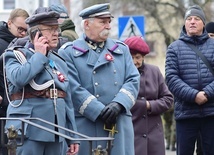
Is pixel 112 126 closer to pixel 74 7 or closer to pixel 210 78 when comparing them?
pixel 210 78

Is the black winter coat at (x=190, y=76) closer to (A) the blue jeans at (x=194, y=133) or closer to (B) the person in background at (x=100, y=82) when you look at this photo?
(A) the blue jeans at (x=194, y=133)

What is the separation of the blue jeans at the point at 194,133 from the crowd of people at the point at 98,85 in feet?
0.04

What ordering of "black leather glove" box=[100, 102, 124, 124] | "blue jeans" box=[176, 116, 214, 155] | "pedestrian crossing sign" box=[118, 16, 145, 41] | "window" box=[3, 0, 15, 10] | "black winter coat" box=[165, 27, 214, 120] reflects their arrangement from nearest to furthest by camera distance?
"black leather glove" box=[100, 102, 124, 124] → "black winter coat" box=[165, 27, 214, 120] → "blue jeans" box=[176, 116, 214, 155] → "pedestrian crossing sign" box=[118, 16, 145, 41] → "window" box=[3, 0, 15, 10]

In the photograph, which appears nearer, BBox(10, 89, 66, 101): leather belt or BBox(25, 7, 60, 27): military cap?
BBox(10, 89, 66, 101): leather belt

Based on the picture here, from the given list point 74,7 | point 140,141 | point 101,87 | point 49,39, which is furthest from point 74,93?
point 74,7

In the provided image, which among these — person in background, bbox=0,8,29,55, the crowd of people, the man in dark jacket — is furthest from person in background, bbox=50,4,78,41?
the man in dark jacket

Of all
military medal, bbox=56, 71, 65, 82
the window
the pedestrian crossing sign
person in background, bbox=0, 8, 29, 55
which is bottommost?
military medal, bbox=56, 71, 65, 82

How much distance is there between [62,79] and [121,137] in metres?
1.09

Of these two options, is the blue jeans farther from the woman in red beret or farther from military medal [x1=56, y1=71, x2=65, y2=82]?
military medal [x1=56, y1=71, x2=65, y2=82]

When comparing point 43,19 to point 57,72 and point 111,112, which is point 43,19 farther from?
point 111,112

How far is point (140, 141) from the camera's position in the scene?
34.4 ft

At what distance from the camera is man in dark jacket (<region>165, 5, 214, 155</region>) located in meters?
10.7

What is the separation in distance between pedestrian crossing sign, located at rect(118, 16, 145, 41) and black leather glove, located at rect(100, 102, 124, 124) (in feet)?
32.4

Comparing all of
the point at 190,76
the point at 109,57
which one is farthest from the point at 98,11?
the point at 190,76
